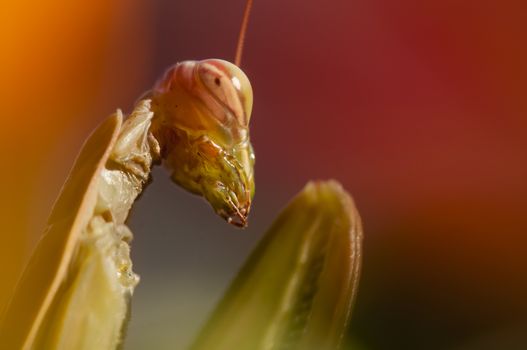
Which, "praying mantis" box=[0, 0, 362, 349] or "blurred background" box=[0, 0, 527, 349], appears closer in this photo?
"praying mantis" box=[0, 0, 362, 349]

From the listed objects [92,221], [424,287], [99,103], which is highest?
[92,221]

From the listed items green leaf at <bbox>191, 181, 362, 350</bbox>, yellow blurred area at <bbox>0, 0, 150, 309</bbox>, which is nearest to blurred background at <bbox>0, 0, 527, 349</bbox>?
yellow blurred area at <bbox>0, 0, 150, 309</bbox>

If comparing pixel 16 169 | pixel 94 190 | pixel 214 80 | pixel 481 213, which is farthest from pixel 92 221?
pixel 481 213

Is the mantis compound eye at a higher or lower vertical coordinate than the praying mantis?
higher

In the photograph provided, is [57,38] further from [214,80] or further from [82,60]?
[214,80]

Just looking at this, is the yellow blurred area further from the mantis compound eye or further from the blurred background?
the mantis compound eye

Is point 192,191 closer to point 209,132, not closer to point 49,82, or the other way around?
point 209,132
